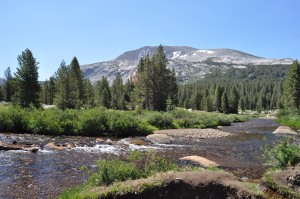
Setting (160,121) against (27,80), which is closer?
(160,121)

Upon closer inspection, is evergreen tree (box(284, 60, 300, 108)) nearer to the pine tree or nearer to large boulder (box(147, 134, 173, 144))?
large boulder (box(147, 134, 173, 144))

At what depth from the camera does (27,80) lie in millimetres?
62531

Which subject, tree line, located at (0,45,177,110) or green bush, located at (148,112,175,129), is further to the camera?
tree line, located at (0,45,177,110)

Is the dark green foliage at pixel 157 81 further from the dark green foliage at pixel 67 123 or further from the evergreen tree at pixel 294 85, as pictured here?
the dark green foliage at pixel 67 123

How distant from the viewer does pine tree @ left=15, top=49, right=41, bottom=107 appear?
62.2m

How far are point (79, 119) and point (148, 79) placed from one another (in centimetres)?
4025

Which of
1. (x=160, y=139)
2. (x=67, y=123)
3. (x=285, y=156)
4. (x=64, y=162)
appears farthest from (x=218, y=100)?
(x=285, y=156)

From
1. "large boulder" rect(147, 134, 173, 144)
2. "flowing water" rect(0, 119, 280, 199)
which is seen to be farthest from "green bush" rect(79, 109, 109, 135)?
"flowing water" rect(0, 119, 280, 199)

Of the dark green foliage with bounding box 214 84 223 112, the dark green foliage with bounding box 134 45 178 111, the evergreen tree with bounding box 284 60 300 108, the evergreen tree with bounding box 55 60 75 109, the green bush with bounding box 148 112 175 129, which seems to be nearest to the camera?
the green bush with bounding box 148 112 175 129

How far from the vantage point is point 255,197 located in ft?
37.6

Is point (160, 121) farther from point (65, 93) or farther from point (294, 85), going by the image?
Result: point (294, 85)

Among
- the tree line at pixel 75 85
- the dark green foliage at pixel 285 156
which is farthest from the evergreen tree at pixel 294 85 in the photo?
the dark green foliage at pixel 285 156

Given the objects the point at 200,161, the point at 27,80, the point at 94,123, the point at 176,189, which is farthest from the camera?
the point at 27,80

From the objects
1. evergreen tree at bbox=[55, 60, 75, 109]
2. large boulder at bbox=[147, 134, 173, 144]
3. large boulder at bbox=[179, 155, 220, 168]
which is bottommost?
large boulder at bbox=[147, 134, 173, 144]
